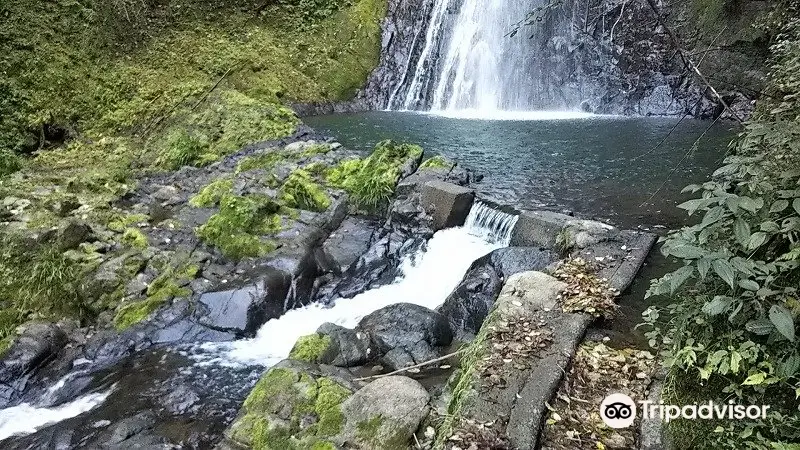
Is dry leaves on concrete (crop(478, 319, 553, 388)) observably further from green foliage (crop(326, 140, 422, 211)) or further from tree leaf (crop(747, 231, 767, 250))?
green foliage (crop(326, 140, 422, 211))

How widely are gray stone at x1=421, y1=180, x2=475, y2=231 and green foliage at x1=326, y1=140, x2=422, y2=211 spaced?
760mm

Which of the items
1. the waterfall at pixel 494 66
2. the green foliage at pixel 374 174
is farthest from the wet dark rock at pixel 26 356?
the waterfall at pixel 494 66

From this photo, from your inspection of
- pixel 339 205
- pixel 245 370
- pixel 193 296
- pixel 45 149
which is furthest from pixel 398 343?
pixel 45 149

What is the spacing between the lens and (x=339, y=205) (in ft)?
26.0

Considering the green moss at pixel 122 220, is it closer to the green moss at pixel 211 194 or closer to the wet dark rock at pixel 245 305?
the green moss at pixel 211 194

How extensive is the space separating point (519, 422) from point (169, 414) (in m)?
3.06

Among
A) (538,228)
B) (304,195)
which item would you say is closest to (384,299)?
(538,228)

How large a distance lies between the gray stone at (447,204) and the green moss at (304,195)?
155 centimetres

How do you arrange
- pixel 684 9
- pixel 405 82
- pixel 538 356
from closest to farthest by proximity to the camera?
pixel 538 356, pixel 684 9, pixel 405 82

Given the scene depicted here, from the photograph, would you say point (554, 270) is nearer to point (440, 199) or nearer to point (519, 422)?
point (519, 422)

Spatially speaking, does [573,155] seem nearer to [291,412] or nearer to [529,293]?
[529,293]

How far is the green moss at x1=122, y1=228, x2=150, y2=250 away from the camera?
676cm

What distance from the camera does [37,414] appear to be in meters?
4.69

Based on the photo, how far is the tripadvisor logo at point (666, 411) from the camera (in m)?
2.59
